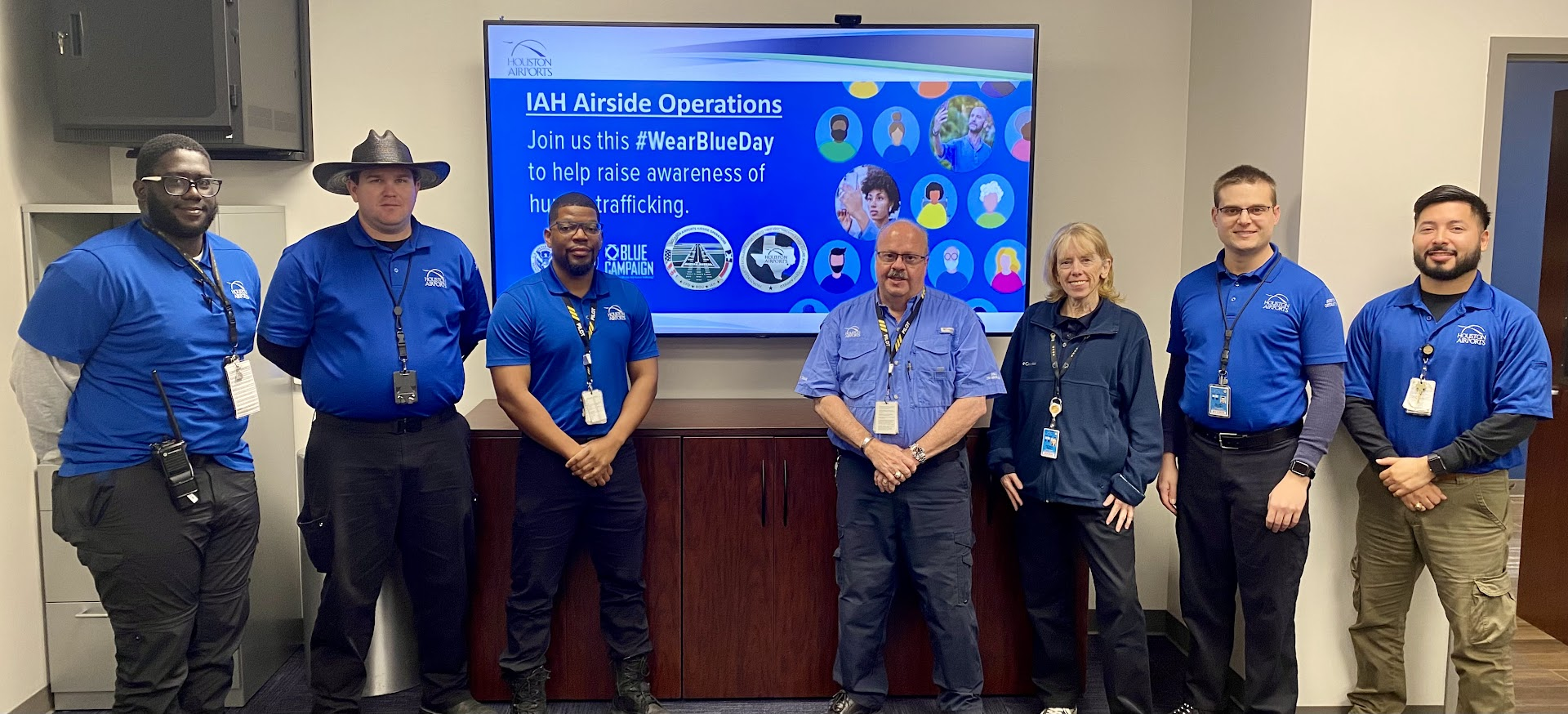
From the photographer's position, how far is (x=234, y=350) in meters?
2.72

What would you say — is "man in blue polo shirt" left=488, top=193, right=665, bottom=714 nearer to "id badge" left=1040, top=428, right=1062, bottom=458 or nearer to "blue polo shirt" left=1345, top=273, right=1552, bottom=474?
"id badge" left=1040, top=428, right=1062, bottom=458

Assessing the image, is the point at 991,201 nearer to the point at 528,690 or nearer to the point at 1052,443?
the point at 1052,443

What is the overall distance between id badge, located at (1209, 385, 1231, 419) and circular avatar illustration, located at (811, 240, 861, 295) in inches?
54.8

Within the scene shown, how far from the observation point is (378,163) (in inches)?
115

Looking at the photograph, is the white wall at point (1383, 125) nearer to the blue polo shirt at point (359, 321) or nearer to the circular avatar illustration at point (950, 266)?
the circular avatar illustration at point (950, 266)

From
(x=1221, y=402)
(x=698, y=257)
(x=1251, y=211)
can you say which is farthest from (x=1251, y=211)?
(x=698, y=257)

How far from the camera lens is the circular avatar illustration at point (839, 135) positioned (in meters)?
3.80

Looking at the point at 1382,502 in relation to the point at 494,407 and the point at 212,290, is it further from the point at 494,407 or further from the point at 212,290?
the point at 212,290

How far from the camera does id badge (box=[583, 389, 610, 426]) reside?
3.04 metres

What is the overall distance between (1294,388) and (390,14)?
3.45 meters

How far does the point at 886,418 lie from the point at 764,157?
4.20 feet

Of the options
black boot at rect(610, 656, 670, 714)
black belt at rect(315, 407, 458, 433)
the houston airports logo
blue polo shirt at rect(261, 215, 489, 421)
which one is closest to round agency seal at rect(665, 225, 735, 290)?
the houston airports logo

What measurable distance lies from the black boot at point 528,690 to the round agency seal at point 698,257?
4.91 feet

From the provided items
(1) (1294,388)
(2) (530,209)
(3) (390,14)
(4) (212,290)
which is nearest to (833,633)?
(1) (1294,388)
